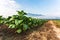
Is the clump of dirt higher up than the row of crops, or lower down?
lower down

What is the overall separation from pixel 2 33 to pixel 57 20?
2.15 metres

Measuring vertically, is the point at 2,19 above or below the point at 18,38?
above

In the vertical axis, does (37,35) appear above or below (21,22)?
below

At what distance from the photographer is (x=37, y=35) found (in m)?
6.47

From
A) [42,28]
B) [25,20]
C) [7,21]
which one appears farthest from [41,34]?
[7,21]

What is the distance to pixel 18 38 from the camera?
257 inches

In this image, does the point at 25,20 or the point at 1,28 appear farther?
the point at 1,28

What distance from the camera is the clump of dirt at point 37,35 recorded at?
6410mm

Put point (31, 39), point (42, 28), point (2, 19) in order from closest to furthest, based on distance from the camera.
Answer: point (31, 39), point (42, 28), point (2, 19)

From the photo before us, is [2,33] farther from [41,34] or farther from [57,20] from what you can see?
[57,20]

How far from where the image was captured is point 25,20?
6.68m

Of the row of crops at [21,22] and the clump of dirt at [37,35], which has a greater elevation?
the row of crops at [21,22]

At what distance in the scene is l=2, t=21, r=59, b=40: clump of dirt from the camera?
6.41 meters

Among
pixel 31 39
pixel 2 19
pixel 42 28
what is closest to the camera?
pixel 31 39
